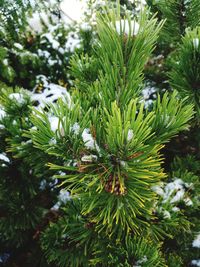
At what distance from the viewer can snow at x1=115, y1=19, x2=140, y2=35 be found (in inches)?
35.6

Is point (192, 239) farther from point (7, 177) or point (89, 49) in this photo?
point (89, 49)

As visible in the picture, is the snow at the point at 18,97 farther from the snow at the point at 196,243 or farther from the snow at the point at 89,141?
the snow at the point at 196,243

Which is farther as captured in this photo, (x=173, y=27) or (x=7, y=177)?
(x=7, y=177)

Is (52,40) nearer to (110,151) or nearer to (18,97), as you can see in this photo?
(18,97)

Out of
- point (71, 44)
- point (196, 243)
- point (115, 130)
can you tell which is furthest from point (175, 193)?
point (71, 44)

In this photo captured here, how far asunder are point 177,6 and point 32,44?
2.54m

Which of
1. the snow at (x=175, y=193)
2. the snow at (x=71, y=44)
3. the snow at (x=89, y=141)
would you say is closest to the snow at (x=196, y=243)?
the snow at (x=175, y=193)

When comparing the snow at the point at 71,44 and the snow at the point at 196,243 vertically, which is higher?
the snow at the point at 71,44

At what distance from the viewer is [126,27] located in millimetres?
919

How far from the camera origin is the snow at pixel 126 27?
0.90m

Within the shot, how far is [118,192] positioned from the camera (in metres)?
0.97

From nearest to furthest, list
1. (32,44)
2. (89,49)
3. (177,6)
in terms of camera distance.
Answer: (177,6) → (89,49) → (32,44)

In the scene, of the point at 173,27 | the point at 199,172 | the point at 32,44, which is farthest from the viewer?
the point at 32,44

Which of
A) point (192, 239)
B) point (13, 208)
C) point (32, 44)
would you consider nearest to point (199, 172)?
point (192, 239)
